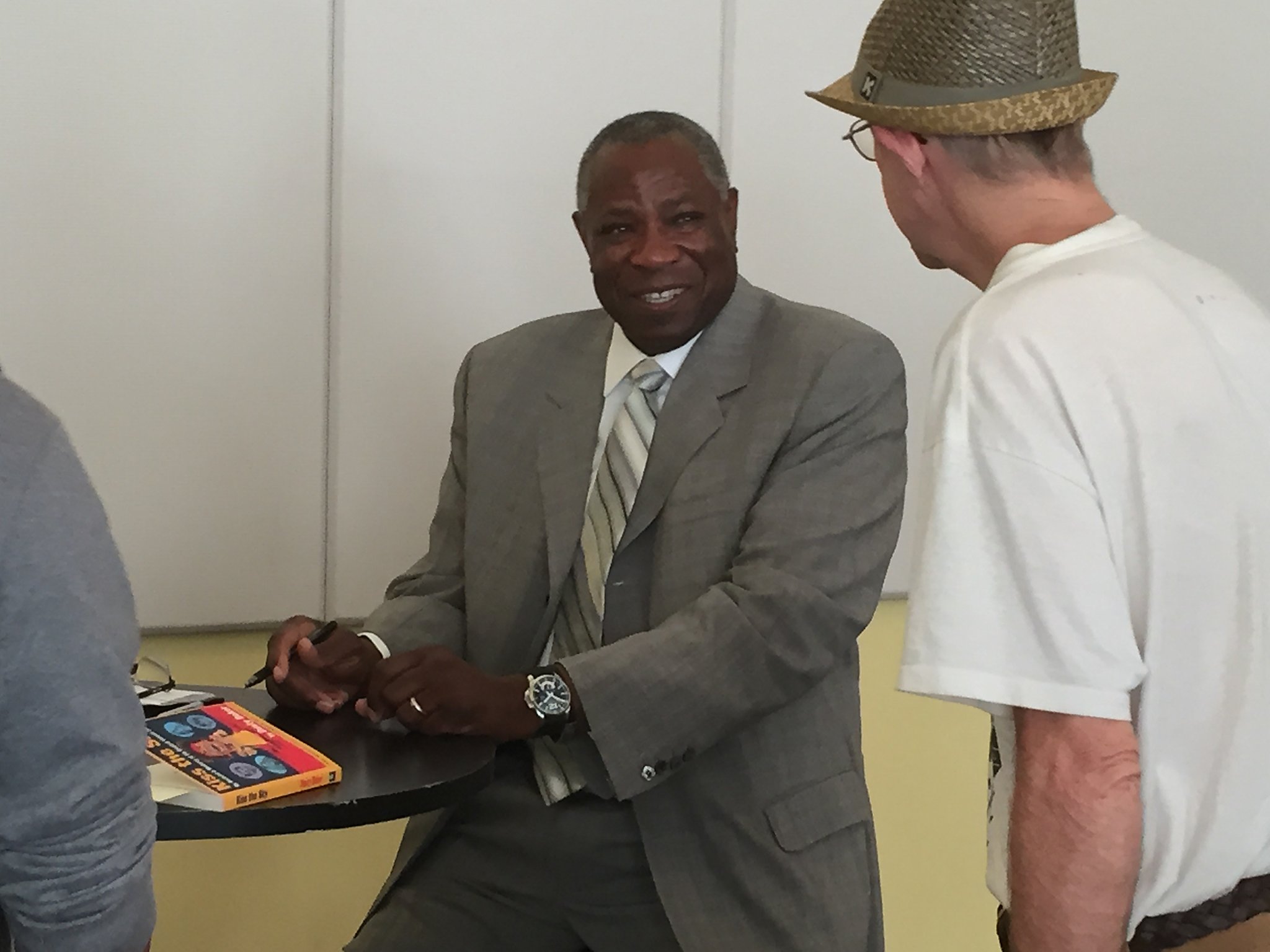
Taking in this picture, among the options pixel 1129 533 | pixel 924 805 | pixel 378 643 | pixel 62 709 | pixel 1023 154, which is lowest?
pixel 924 805

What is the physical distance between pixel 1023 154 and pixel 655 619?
812mm

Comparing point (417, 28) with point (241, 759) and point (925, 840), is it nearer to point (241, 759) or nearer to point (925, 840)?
point (241, 759)

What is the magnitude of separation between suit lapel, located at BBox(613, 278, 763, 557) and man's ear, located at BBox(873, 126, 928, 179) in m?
0.63

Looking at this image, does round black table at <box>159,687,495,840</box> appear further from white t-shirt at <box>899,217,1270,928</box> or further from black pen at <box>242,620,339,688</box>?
white t-shirt at <box>899,217,1270,928</box>

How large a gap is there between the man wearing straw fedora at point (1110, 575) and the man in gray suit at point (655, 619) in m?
0.58

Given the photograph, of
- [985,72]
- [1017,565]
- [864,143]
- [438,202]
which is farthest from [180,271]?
[1017,565]

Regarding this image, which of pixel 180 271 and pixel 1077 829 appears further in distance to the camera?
pixel 180 271

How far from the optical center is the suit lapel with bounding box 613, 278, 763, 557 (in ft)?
5.85

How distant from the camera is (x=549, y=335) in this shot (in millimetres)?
2027

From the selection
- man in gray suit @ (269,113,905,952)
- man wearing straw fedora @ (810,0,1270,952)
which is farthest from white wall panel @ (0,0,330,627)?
man wearing straw fedora @ (810,0,1270,952)

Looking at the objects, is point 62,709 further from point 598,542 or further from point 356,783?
point 598,542

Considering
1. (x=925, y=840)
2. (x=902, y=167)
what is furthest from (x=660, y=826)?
(x=925, y=840)

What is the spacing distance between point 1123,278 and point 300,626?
3.78 feet

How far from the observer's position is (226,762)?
4.58 feet
